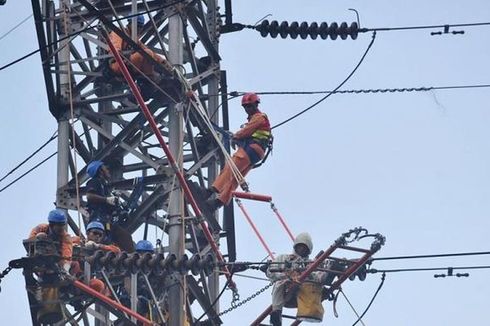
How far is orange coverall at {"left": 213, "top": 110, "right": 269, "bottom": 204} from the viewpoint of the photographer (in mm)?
24312

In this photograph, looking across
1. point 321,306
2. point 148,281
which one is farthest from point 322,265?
point 148,281

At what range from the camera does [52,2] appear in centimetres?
2438

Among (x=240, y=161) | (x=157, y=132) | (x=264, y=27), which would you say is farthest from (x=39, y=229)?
(x=264, y=27)

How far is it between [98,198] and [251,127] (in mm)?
2724

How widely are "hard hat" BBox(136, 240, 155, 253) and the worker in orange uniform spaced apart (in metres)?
0.41

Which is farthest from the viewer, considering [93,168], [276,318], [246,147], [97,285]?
[246,147]

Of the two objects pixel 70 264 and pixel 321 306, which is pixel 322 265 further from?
pixel 70 264

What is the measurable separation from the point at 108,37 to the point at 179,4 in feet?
4.17

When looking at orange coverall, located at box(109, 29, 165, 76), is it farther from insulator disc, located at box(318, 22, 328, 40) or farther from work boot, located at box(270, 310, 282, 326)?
work boot, located at box(270, 310, 282, 326)

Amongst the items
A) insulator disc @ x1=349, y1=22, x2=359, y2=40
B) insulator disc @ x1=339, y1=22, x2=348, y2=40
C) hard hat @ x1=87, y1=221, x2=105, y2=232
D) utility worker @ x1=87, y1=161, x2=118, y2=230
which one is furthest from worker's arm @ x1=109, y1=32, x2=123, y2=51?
insulator disc @ x1=349, y1=22, x2=359, y2=40

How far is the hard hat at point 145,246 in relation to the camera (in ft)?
78.6

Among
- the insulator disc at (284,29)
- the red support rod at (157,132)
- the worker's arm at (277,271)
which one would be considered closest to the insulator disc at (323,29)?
the insulator disc at (284,29)

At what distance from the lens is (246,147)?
25.2 meters

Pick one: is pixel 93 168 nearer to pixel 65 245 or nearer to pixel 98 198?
pixel 98 198
